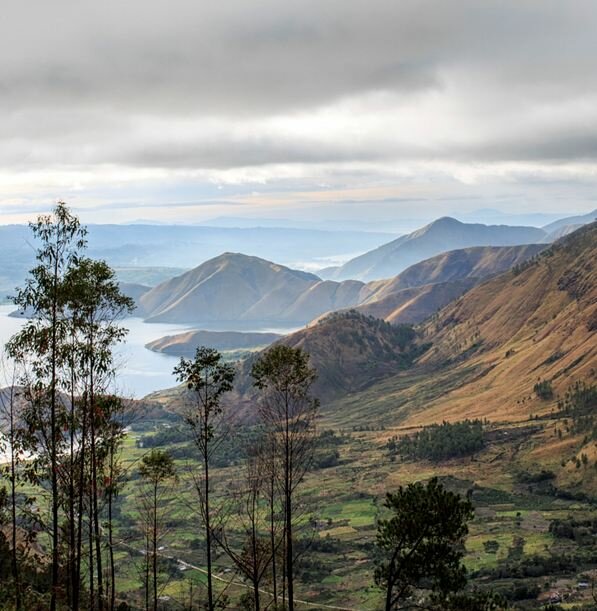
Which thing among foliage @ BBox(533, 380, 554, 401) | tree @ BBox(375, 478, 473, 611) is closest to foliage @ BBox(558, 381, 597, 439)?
foliage @ BBox(533, 380, 554, 401)

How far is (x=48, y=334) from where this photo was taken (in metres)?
31.5

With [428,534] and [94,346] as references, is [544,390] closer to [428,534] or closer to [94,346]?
[428,534]

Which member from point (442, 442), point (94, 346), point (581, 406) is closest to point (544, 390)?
point (581, 406)

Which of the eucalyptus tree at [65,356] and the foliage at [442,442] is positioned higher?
the eucalyptus tree at [65,356]

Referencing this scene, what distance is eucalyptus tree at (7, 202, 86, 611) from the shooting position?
3072cm

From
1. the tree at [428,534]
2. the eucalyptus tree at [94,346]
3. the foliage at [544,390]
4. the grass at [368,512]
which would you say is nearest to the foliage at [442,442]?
the grass at [368,512]

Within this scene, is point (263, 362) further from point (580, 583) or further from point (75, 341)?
point (580, 583)

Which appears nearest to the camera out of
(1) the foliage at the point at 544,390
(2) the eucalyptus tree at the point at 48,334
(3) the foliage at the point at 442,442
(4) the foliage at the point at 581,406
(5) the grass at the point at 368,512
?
(2) the eucalyptus tree at the point at 48,334

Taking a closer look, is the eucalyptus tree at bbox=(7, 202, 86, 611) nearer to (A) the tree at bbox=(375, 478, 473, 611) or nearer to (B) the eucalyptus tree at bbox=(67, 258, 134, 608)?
(B) the eucalyptus tree at bbox=(67, 258, 134, 608)

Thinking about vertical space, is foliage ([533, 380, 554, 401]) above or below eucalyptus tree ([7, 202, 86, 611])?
below

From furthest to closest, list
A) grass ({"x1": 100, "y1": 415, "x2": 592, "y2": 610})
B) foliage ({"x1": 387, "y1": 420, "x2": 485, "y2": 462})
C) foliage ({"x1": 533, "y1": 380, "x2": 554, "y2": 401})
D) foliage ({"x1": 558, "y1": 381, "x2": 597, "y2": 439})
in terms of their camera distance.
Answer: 1. foliage ({"x1": 533, "y1": 380, "x2": 554, "y2": 401})
2. foliage ({"x1": 387, "y1": 420, "x2": 485, "y2": 462})
3. foliage ({"x1": 558, "y1": 381, "x2": 597, "y2": 439})
4. grass ({"x1": 100, "y1": 415, "x2": 592, "y2": 610})

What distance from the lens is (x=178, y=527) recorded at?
144500mm

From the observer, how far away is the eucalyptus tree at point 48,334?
30719 millimetres

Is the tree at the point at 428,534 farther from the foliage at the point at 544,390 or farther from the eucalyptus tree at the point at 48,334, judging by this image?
the foliage at the point at 544,390
